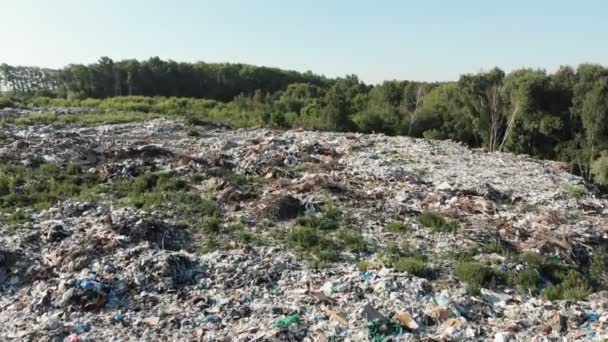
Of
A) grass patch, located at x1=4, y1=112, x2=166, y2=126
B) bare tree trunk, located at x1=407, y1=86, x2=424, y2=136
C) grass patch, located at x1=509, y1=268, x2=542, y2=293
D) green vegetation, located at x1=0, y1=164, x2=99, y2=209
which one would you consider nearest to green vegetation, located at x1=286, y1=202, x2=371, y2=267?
grass patch, located at x1=509, y1=268, x2=542, y2=293

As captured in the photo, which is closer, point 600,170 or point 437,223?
point 437,223

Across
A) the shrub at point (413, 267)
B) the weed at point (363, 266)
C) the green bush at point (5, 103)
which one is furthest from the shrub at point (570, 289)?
the green bush at point (5, 103)

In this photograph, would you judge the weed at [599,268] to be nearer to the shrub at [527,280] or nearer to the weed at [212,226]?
the shrub at [527,280]

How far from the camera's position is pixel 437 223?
906 cm

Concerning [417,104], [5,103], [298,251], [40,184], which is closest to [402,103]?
[417,104]

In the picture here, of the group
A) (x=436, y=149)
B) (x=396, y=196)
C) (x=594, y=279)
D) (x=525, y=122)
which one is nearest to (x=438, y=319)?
(x=594, y=279)

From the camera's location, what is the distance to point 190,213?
32.6 ft

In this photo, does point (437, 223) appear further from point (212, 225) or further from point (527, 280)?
point (212, 225)

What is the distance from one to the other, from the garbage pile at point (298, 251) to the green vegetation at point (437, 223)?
0.04 m

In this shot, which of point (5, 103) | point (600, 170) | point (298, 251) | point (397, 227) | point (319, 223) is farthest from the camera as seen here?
point (5, 103)

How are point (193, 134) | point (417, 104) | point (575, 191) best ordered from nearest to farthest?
point (575, 191), point (193, 134), point (417, 104)

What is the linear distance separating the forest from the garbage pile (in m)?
10.9

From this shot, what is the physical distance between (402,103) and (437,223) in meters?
28.7

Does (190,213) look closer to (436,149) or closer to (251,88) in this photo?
(436,149)
